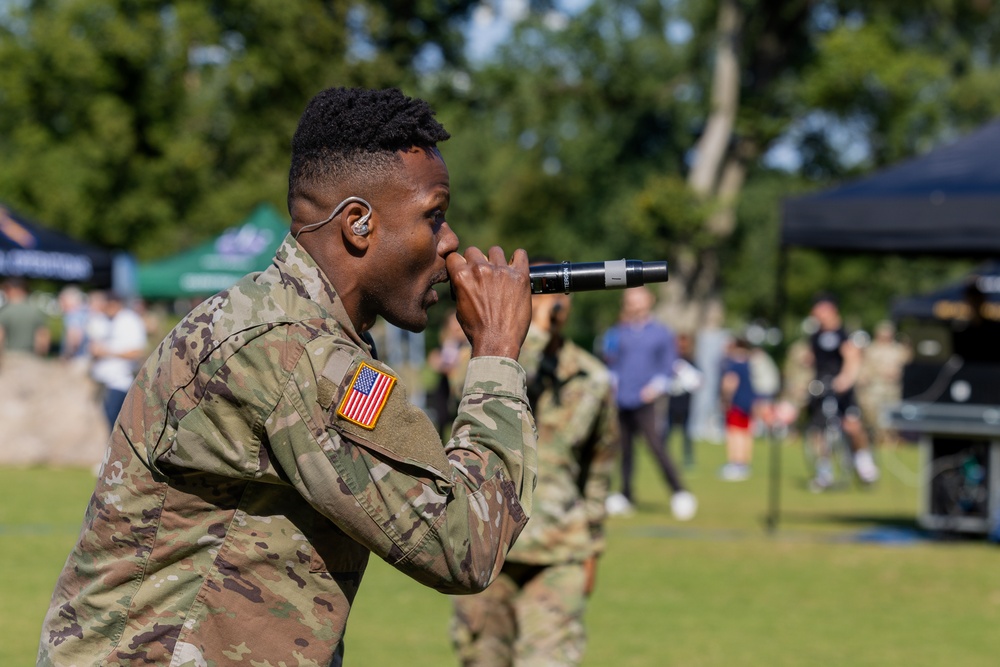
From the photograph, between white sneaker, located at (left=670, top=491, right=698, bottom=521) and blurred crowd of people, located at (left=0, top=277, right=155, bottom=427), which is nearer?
white sneaker, located at (left=670, top=491, right=698, bottom=521)

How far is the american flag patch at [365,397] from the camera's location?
223cm

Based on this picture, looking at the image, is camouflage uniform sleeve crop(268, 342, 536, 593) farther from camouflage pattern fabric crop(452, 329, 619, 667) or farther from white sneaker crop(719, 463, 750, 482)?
white sneaker crop(719, 463, 750, 482)

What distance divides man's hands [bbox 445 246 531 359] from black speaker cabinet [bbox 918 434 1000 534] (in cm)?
1033

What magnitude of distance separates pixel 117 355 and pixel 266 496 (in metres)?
13.1

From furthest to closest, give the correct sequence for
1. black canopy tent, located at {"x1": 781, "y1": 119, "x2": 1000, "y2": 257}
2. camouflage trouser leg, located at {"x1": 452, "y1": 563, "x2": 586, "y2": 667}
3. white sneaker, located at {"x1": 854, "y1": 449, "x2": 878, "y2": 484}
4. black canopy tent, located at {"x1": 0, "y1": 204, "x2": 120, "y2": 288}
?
black canopy tent, located at {"x1": 0, "y1": 204, "x2": 120, "y2": 288}
white sneaker, located at {"x1": 854, "y1": 449, "x2": 878, "y2": 484}
black canopy tent, located at {"x1": 781, "y1": 119, "x2": 1000, "y2": 257}
camouflage trouser leg, located at {"x1": 452, "y1": 563, "x2": 586, "y2": 667}

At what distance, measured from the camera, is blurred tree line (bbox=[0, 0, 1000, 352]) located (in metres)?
34.8

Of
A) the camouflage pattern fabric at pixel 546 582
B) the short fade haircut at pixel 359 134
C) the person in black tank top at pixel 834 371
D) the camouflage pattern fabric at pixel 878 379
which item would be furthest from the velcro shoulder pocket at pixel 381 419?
the camouflage pattern fabric at pixel 878 379

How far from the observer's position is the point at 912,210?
1115 cm

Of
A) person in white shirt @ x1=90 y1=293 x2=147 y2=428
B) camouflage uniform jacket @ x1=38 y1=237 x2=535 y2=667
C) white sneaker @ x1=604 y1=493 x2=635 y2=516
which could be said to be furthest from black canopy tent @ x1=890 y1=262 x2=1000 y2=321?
camouflage uniform jacket @ x1=38 y1=237 x2=535 y2=667

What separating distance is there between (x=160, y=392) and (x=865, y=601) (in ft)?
25.7

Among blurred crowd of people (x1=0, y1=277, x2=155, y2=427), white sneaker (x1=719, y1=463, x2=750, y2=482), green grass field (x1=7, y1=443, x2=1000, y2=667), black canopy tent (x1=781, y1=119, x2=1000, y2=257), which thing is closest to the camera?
green grass field (x1=7, y1=443, x2=1000, y2=667)

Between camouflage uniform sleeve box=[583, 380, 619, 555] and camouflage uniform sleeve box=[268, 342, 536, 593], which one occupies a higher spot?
camouflage uniform sleeve box=[583, 380, 619, 555]

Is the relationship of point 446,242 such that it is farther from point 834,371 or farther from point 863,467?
point 863,467

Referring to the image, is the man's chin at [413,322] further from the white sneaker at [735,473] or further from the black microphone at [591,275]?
the white sneaker at [735,473]
